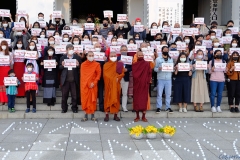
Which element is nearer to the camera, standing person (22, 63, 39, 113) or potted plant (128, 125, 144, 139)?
potted plant (128, 125, 144, 139)

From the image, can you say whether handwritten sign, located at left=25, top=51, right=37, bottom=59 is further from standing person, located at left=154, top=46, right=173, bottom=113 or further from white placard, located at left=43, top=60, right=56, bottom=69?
standing person, located at left=154, top=46, right=173, bottom=113

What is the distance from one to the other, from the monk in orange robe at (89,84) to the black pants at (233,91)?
13.1 ft

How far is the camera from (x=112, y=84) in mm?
9773

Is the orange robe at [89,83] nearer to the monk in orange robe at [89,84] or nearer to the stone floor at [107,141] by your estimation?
the monk in orange robe at [89,84]

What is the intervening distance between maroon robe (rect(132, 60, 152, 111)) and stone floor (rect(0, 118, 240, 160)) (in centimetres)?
51

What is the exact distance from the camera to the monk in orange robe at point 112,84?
9.77 m

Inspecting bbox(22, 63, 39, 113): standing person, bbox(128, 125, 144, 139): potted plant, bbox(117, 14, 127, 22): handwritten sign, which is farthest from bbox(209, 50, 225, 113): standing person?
bbox(22, 63, 39, 113): standing person

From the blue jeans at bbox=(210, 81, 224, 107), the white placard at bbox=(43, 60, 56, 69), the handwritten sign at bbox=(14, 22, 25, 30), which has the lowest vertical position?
the blue jeans at bbox=(210, 81, 224, 107)

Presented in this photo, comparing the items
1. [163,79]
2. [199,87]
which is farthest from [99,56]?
[199,87]

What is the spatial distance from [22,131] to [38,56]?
9.26 ft

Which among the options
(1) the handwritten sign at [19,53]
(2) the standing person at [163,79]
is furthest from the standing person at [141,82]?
(1) the handwritten sign at [19,53]

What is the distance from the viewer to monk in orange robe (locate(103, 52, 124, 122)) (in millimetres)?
9766

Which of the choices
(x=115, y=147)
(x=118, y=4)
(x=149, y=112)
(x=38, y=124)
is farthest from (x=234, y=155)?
(x=118, y=4)

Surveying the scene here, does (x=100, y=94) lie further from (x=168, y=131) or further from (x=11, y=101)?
(x=168, y=131)
